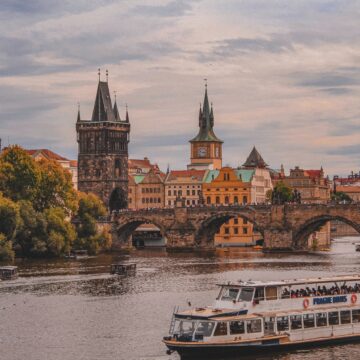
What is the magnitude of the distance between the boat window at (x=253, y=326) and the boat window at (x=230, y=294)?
6.82ft

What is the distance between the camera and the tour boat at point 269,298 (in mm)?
59562

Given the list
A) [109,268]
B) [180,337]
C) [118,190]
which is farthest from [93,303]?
[118,190]

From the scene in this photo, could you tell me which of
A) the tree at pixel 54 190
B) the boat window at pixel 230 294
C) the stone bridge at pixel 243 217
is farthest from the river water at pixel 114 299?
the stone bridge at pixel 243 217

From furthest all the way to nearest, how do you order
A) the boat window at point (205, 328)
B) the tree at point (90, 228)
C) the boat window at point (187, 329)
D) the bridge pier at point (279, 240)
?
the bridge pier at point (279, 240) < the tree at point (90, 228) < the boat window at point (187, 329) < the boat window at point (205, 328)

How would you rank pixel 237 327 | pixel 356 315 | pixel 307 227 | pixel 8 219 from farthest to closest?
pixel 307 227 < pixel 8 219 < pixel 356 315 < pixel 237 327

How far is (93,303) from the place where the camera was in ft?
266

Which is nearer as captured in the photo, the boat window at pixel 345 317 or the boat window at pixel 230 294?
the boat window at pixel 230 294

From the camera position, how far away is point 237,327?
5834 centimetres

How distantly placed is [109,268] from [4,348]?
173ft

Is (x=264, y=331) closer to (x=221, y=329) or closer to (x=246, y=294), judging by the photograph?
(x=246, y=294)

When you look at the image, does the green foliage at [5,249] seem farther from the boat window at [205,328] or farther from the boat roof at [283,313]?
the boat window at [205,328]

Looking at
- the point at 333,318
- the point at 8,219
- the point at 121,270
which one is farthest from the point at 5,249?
the point at 333,318

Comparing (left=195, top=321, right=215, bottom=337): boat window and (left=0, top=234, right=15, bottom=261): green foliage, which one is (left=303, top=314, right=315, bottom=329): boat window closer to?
(left=195, top=321, right=215, bottom=337): boat window

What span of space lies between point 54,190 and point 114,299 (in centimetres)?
5679
